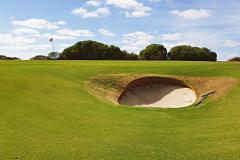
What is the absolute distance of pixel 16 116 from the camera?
1612 centimetres

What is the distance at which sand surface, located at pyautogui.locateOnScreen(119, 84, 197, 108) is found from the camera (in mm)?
26297

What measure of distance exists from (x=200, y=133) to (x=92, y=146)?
17.2 feet

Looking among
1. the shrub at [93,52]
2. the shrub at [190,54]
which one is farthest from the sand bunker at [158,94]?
the shrub at [190,54]

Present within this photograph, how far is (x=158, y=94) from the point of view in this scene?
2898cm

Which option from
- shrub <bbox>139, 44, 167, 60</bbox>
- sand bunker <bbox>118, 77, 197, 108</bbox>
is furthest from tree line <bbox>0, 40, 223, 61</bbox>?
sand bunker <bbox>118, 77, 197, 108</bbox>

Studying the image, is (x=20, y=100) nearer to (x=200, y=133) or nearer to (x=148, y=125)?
(x=148, y=125)

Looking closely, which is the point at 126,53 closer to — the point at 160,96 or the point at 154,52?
the point at 154,52

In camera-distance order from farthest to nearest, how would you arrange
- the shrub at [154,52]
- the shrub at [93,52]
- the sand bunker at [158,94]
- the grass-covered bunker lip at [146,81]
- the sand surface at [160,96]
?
the shrub at [154,52], the shrub at [93,52], the sand bunker at [158,94], the sand surface at [160,96], the grass-covered bunker lip at [146,81]

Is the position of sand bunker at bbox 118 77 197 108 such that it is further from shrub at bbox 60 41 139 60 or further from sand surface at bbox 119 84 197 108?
shrub at bbox 60 41 139 60

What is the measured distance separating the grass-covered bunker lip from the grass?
896mm

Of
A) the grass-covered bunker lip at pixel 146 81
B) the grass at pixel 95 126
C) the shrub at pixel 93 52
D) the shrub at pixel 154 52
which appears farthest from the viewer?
the shrub at pixel 154 52

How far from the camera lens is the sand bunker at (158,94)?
2648cm

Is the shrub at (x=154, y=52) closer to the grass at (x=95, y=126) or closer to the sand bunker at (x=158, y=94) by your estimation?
the sand bunker at (x=158, y=94)

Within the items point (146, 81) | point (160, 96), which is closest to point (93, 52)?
point (146, 81)
